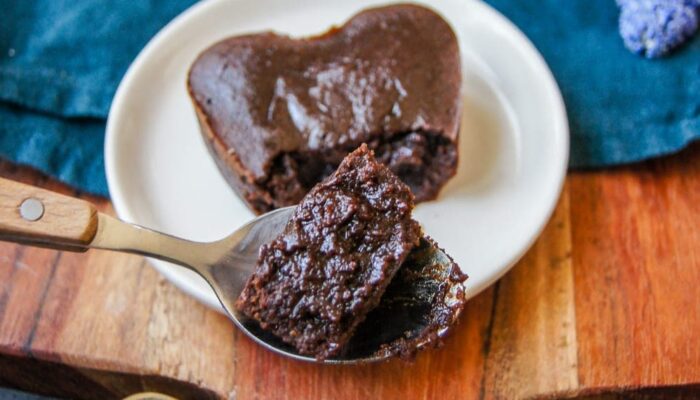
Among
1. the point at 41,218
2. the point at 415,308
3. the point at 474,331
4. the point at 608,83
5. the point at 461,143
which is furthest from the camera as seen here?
the point at 608,83

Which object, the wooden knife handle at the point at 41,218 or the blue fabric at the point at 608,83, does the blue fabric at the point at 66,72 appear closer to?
the wooden knife handle at the point at 41,218

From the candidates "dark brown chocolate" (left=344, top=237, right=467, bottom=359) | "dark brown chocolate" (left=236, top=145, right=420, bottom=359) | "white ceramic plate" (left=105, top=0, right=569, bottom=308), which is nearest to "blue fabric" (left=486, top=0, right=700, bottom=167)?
"white ceramic plate" (left=105, top=0, right=569, bottom=308)

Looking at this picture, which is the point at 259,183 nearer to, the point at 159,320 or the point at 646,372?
the point at 159,320

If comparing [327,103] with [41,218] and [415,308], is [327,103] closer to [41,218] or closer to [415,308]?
[415,308]

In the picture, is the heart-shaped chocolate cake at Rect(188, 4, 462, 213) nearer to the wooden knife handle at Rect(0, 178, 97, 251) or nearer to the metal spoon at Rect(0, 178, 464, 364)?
the metal spoon at Rect(0, 178, 464, 364)

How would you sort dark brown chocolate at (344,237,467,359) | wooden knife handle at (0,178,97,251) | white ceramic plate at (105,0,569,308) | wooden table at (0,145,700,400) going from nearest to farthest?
wooden knife handle at (0,178,97,251) < dark brown chocolate at (344,237,467,359) < wooden table at (0,145,700,400) < white ceramic plate at (105,0,569,308)

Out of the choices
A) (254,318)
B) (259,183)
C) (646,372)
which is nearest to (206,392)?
(254,318)

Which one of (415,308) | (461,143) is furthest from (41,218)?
(461,143)
